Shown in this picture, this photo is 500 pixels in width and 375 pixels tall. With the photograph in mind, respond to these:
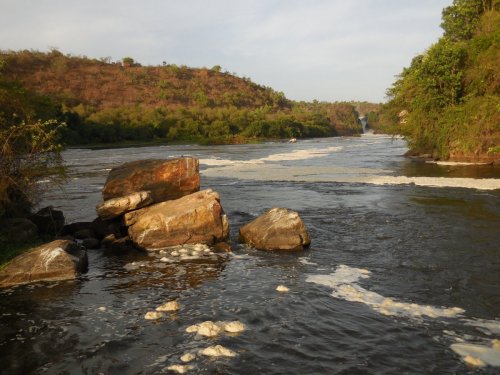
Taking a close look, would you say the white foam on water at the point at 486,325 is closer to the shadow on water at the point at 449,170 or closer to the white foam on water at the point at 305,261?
the white foam on water at the point at 305,261

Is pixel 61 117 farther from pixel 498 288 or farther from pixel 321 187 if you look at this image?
pixel 498 288

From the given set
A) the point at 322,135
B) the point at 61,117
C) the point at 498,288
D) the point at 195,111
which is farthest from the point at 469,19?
the point at 322,135

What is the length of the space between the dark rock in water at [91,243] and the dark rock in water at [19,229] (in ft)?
4.47

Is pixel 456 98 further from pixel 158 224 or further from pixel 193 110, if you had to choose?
pixel 193 110

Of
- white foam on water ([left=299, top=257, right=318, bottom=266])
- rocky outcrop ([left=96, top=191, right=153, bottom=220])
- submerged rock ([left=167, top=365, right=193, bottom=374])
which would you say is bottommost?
white foam on water ([left=299, top=257, right=318, bottom=266])

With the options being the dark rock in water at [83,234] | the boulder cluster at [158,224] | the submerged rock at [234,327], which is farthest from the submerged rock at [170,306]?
the dark rock in water at [83,234]

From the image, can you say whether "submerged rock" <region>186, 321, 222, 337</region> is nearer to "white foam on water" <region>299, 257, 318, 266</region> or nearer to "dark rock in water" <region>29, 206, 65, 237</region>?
Answer: "white foam on water" <region>299, 257, 318, 266</region>

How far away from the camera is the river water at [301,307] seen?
624cm

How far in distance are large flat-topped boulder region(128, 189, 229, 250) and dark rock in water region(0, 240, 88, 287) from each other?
2394 mm

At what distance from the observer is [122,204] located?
1335 centimetres

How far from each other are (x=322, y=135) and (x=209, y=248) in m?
115

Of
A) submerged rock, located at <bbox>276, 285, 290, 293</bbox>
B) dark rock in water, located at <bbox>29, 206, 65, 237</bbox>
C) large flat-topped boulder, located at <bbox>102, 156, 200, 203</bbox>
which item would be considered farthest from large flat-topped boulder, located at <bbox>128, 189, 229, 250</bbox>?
submerged rock, located at <bbox>276, 285, 290, 293</bbox>

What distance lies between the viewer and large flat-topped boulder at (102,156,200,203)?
47.2 feet

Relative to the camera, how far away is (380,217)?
52.0 feet
